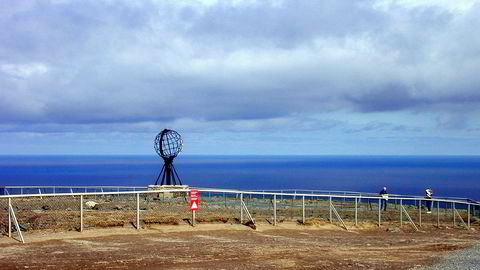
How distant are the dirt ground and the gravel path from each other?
407 mm

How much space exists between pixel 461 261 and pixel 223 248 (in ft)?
21.8

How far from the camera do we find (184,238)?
19.8 meters

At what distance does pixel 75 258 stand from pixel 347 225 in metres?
14.3

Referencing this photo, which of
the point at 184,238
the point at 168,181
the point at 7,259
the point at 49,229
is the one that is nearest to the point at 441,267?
the point at 184,238

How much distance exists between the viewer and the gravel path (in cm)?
1552

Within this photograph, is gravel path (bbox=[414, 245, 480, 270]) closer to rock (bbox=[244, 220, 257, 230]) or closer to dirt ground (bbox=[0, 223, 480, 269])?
dirt ground (bbox=[0, 223, 480, 269])

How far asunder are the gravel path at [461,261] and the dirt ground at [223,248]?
0.41 m

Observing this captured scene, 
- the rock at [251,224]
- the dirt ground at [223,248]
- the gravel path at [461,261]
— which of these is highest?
the rock at [251,224]

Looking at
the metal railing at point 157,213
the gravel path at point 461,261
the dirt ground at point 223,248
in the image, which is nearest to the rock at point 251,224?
the metal railing at point 157,213

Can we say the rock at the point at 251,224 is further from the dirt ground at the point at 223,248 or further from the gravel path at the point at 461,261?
the gravel path at the point at 461,261

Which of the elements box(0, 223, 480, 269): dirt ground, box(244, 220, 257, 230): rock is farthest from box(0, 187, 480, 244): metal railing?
box(0, 223, 480, 269): dirt ground

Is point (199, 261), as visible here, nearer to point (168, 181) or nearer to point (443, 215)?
point (443, 215)

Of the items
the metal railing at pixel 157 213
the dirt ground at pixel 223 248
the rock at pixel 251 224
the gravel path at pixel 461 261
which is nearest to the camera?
the dirt ground at pixel 223 248

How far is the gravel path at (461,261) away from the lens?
1552 centimetres
